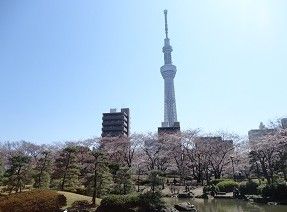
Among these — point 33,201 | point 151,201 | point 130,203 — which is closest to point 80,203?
point 33,201

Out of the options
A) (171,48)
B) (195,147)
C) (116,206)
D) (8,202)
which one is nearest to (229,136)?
(195,147)

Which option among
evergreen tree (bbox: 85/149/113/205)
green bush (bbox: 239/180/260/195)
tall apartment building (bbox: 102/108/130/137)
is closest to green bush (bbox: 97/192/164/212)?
evergreen tree (bbox: 85/149/113/205)

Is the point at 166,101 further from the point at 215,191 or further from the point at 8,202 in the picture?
the point at 8,202

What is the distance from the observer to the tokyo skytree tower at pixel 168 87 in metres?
110

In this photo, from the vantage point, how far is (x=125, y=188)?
78.9ft

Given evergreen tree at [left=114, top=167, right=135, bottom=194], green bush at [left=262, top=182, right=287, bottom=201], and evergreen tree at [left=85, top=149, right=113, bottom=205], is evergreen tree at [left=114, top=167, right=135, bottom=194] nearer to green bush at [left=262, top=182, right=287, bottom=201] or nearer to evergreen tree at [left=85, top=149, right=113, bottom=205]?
evergreen tree at [left=85, top=149, right=113, bottom=205]

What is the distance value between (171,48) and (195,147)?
91570mm

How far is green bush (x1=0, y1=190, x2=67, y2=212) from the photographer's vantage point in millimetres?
18500

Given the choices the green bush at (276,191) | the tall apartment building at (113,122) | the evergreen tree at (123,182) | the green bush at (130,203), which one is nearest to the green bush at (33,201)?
the green bush at (130,203)

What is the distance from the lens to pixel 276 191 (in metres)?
27.5

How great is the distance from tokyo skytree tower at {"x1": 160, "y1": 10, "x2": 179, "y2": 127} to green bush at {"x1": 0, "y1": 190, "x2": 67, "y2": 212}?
271 ft

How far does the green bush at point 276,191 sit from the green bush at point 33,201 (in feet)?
56.4

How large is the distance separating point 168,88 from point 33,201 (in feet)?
347

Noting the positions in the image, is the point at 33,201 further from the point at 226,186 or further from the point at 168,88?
the point at 168,88
